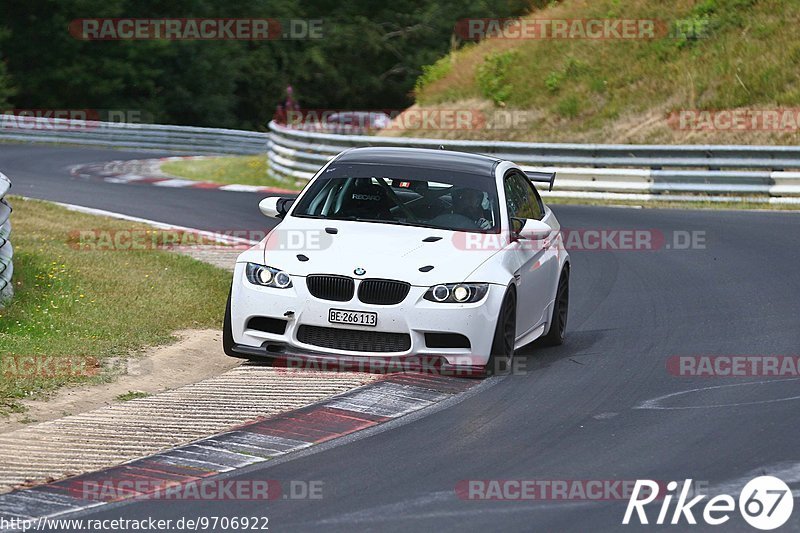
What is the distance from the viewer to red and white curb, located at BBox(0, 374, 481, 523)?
6730 mm

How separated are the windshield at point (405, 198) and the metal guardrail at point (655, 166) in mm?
11727

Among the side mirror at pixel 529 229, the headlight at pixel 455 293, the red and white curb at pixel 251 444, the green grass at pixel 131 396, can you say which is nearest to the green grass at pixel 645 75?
the side mirror at pixel 529 229

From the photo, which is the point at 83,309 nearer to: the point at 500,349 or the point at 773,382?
the point at 500,349

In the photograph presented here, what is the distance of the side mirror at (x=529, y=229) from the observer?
10.6m

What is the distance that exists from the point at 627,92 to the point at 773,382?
70.0ft

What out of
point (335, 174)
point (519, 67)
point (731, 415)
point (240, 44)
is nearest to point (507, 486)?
point (731, 415)

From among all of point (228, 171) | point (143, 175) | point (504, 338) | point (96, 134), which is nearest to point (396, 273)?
point (504, 338)

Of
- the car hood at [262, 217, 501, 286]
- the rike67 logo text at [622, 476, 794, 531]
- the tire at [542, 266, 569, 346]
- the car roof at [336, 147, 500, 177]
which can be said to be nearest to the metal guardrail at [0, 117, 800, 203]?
the tire at [542, 266, 569, 346]

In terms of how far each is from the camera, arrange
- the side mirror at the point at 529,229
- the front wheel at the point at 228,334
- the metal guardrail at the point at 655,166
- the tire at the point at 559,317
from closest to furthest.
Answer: the front wheel at the point at 228,334
the side mirror at the point at 529,229
the tire at the point at 559,317
the metal guardrail at the point at 655,166

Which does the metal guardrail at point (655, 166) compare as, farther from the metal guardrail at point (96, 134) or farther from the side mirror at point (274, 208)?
the metal guardrail at point (96, 134)

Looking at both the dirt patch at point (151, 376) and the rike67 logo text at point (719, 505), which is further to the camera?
the dirt patch at point (151, 376)

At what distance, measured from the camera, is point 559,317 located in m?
11.6

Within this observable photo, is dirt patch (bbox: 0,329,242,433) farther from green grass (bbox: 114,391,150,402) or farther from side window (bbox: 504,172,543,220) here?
side window (bbox: 504,172,543,220)

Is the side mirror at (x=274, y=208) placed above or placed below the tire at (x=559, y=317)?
above
